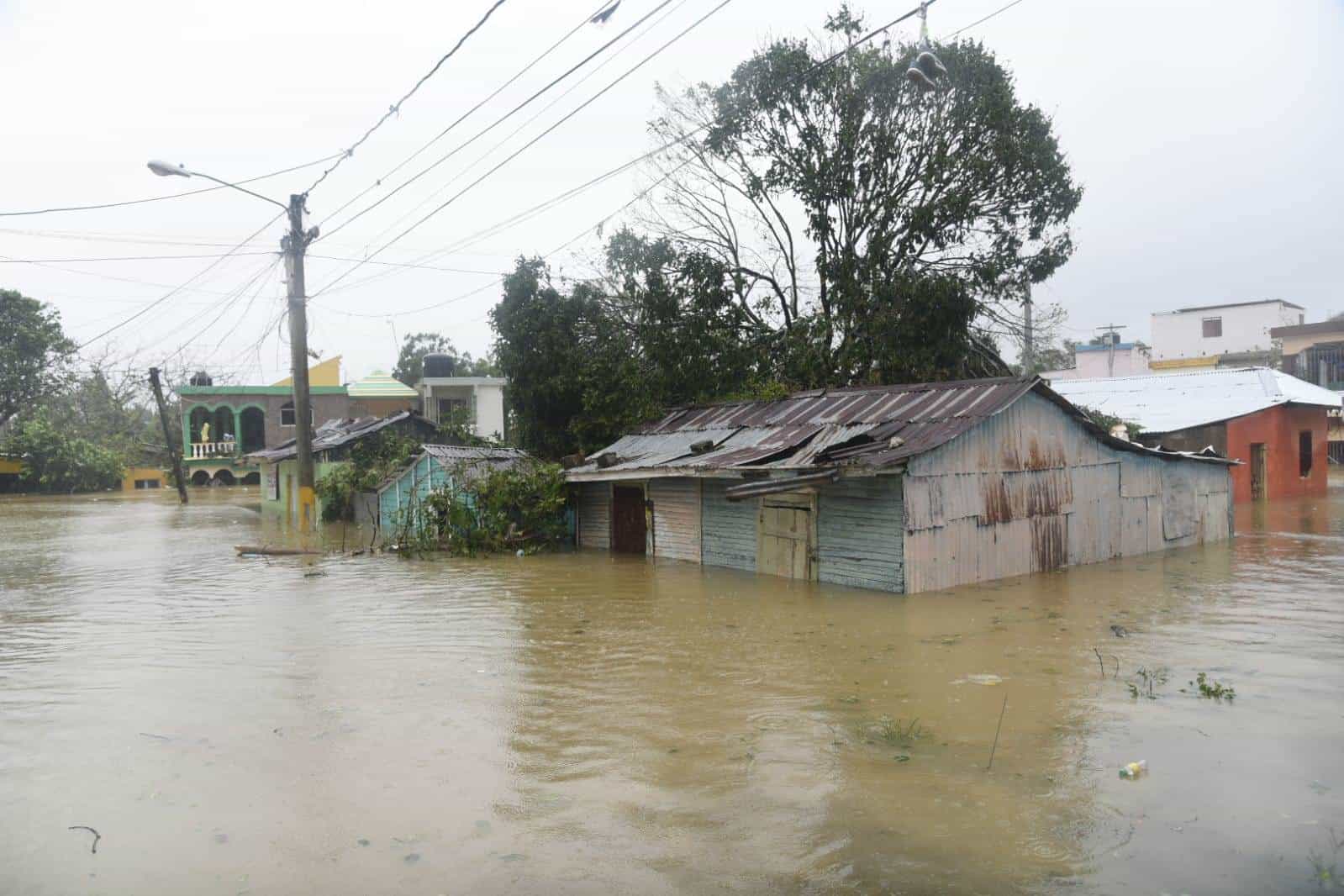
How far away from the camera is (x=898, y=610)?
12258 mm

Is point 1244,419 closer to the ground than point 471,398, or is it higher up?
closer to the ground

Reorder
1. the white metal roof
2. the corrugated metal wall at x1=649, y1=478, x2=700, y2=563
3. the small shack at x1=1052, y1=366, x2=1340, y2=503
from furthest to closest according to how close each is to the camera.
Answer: the white metal roof → the small shack at x1=1052, y1=366, x2=1340, y2=503 → the corrugated metal wall at x1=649, y1=478, x2=700, y2=563

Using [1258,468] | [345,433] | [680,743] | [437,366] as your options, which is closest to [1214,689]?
[680,743]

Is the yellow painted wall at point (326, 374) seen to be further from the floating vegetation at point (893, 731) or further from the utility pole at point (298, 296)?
the floating vegetation at point (893, 731)

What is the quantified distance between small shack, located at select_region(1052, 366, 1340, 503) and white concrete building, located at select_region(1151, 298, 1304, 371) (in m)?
18.7

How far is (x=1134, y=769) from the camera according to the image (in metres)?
6.27

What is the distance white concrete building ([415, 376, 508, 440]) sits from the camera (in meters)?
36.4

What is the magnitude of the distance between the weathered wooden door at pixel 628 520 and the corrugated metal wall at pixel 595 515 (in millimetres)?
148

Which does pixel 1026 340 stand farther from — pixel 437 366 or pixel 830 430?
pixel 437 366

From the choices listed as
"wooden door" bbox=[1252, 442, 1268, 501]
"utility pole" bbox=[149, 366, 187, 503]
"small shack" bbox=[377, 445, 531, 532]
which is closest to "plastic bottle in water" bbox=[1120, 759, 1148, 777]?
"small shack" bbox=[377, 445, 531, 532]

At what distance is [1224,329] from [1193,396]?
26365 millimetres

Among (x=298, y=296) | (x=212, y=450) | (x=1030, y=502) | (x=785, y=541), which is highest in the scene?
(x=298, y=296)

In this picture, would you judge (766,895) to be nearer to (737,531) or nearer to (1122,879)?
(1122,879)

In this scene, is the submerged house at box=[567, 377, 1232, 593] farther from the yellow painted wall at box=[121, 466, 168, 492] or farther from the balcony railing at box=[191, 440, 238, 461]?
the yellow painted wall at box=[121, 466, 168, 492]
